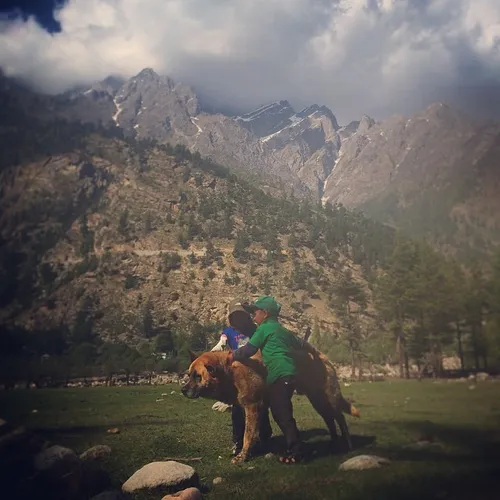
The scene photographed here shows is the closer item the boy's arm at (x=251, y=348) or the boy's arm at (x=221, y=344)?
the boy's arm at (x=251, y=348)

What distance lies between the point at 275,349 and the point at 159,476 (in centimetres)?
227

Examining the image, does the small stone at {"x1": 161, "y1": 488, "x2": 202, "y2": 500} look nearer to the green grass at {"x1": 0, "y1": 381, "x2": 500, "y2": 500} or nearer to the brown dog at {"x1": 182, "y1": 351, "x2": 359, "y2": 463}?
the green grass at {"x1": 0, "y1": 381, "x2": 500, "y2": 500}

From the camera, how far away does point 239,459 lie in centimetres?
637

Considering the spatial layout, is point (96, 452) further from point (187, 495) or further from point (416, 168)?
point (416, 168)

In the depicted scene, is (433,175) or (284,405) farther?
(433,175)

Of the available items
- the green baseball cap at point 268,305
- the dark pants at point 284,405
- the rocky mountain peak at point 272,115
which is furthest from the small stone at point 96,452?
the rocky mountain peak at point 272,115

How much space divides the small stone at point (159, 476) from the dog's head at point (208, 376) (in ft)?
3.40

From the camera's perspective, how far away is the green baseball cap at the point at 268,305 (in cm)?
704

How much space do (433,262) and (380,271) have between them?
2.77 feet

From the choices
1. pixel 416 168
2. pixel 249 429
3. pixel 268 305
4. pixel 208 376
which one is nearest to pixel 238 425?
pixel 249 429

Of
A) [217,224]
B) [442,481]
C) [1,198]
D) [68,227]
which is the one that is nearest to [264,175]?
[217,224]

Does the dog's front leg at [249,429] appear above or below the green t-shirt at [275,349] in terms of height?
below

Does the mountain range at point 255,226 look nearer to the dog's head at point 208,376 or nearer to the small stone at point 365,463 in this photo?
the dog's head at point 208,376

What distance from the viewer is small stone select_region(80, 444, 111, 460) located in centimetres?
660
